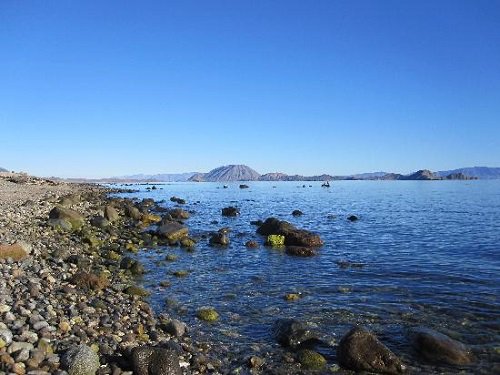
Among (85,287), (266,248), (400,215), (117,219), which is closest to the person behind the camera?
(85,287)

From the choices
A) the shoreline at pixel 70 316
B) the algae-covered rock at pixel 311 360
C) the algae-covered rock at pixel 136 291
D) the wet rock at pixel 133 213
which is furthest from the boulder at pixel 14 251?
the wet rock at pixel 133 213

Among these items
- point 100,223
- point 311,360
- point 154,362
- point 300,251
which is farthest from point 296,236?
point 154,362

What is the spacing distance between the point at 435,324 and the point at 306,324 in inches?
157

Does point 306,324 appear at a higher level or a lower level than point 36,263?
lower

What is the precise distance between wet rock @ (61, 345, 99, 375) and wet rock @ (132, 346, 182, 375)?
0.78 metres

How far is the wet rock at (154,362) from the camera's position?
8367 millimetres

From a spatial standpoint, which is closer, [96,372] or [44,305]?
[96,372]

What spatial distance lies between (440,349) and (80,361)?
8452 millimetres

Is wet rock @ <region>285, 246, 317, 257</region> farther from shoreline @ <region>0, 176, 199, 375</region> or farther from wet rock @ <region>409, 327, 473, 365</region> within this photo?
wet rock @ <region>409, 327, 473, 365</region>

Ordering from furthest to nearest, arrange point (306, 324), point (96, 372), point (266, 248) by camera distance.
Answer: point (266, 248), point (306, 324), point (96, 372)

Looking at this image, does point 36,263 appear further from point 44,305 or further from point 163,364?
point 163,364

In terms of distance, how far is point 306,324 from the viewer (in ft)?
41.4

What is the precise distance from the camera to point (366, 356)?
31.9 feet

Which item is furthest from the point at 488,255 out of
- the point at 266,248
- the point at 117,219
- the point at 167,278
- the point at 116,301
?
A: the point at 117,219
